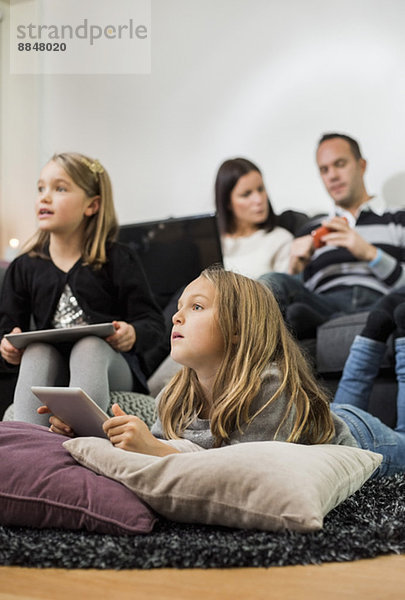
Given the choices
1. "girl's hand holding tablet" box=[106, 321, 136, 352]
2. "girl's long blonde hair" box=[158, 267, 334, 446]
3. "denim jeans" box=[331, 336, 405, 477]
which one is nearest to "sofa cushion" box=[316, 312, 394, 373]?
"denim jeans" box=[331, 336, 405, 477]

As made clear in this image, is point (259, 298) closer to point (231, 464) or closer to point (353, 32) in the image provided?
point (231, 464)

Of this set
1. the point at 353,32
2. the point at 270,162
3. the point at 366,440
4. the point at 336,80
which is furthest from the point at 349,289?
the point at 366,440

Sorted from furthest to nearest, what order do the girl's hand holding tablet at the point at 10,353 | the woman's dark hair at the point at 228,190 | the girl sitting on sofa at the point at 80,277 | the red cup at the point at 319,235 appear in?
the woman's dark hair at the point at 228,190 < the red cup at the point at 319,235 < the girl sitting on sofa at the point at 80,277 < the girl's hand holding tablet at the point at 10,353

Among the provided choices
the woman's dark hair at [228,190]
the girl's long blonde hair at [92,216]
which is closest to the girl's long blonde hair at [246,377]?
the girl's long blonde hair at [92,216]

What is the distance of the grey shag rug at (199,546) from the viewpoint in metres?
0.80

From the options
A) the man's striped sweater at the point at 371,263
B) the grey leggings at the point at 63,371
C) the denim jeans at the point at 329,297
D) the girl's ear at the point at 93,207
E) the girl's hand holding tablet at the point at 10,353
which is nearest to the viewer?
the grey leggings at the point at 63,371

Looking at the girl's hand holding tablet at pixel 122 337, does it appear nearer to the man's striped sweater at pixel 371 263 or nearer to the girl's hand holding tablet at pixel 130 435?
the girl's hand holding tablet at pixel 130 435

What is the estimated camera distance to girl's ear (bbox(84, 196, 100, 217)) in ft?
6.36

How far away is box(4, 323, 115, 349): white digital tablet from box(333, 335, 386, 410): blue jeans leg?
0.65 m

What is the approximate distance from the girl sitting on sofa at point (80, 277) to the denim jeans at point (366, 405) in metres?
0.51

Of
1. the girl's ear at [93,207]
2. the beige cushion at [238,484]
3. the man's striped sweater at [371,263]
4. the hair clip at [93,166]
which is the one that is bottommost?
the beige cushion at [238,484]

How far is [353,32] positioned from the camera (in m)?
3.27

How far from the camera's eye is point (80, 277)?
185 centimetres

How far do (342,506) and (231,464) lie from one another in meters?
0.27
